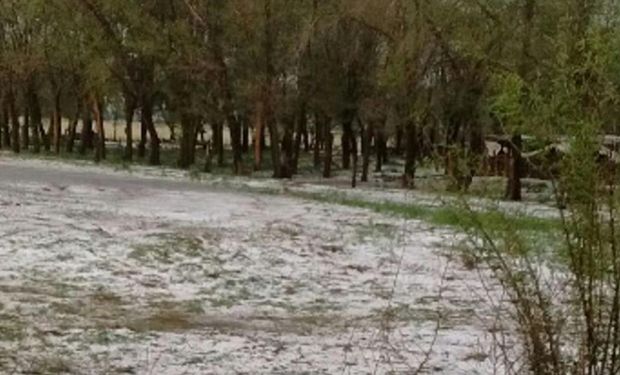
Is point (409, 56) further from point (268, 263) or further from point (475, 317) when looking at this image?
point (475, 317)

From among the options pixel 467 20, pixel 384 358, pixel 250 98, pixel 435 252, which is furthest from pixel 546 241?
pixel 250 98

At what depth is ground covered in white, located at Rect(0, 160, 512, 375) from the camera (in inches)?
355

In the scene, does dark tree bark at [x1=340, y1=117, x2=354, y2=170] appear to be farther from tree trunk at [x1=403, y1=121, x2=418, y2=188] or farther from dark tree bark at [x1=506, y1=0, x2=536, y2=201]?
dark tree bark at [x1=506, y1=0, x2=536, y2=201]

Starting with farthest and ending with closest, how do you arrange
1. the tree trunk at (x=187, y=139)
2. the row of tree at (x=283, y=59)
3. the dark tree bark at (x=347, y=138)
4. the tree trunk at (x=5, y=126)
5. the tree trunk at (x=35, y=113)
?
Result: 1. the tree trunk at (x=5, y=126)
2. the tree trunk at (x=35, y=113)
3. the tree trunk at (x=187, y=139)
4. the dark tree bark at (x=347, y=138)
5. the row of tree at (x=283, y=59)

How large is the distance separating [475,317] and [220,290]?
321 cm

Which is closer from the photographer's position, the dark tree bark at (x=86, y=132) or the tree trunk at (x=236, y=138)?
the tree trunk at (x=236, y=138)

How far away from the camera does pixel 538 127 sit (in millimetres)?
5641

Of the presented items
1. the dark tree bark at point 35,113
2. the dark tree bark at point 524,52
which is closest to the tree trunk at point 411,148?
the dark tree bark at point 524,52

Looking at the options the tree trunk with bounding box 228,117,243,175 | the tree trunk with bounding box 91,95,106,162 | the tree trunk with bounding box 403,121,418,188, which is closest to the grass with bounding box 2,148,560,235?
the tree trunk with bounding box 228,117,243,175

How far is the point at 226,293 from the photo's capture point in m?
12.6

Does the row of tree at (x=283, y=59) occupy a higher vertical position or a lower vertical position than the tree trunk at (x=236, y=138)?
higher

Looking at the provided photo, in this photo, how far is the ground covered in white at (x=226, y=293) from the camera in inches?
355

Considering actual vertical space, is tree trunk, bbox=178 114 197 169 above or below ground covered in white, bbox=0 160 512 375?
above

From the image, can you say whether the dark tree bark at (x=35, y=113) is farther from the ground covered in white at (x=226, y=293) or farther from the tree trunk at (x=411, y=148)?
the ground covered in white at (x=226, y=293)
